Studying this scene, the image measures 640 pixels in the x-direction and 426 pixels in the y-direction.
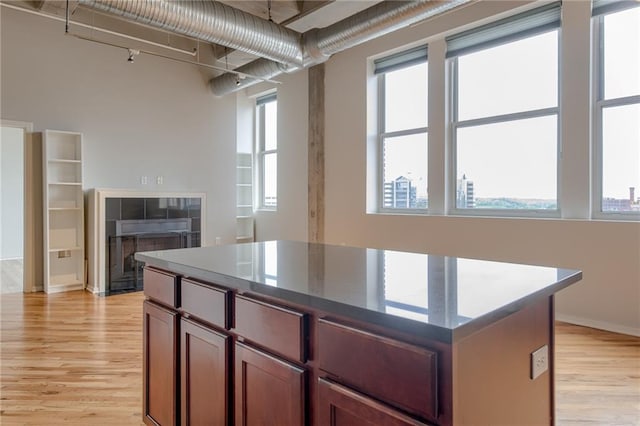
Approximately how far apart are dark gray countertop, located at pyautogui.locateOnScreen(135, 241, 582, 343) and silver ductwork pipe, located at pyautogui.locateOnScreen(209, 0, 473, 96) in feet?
8.49

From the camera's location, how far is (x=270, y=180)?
25.7 ft

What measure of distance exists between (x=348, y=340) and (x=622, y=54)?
4185 millimetres

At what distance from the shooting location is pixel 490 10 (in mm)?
4363

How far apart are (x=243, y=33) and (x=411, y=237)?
3068 millimetres

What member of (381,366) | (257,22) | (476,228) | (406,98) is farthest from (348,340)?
(406,98)

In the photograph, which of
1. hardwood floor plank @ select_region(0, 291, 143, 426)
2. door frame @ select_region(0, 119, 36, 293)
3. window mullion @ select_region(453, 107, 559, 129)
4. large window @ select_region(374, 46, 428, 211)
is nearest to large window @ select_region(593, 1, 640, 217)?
window mullion @ select_region(453, 107, 559, 129)

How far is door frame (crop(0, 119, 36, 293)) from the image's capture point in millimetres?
5215

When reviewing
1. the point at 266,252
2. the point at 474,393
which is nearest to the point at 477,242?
the point at 266,252

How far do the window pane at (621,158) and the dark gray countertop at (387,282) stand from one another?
2905 millimetres

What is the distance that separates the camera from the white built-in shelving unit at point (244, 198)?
7.83 metres

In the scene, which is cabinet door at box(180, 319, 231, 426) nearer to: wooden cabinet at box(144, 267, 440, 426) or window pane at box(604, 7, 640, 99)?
wooden cabinet at box(144, 267, 440, 426)

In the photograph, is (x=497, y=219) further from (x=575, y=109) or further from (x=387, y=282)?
(x=387, y=282)

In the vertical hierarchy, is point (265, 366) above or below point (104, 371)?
above

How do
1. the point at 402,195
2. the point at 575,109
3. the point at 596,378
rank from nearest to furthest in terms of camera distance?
the point at 596,378, the point at 575,109, the point at 402,195
